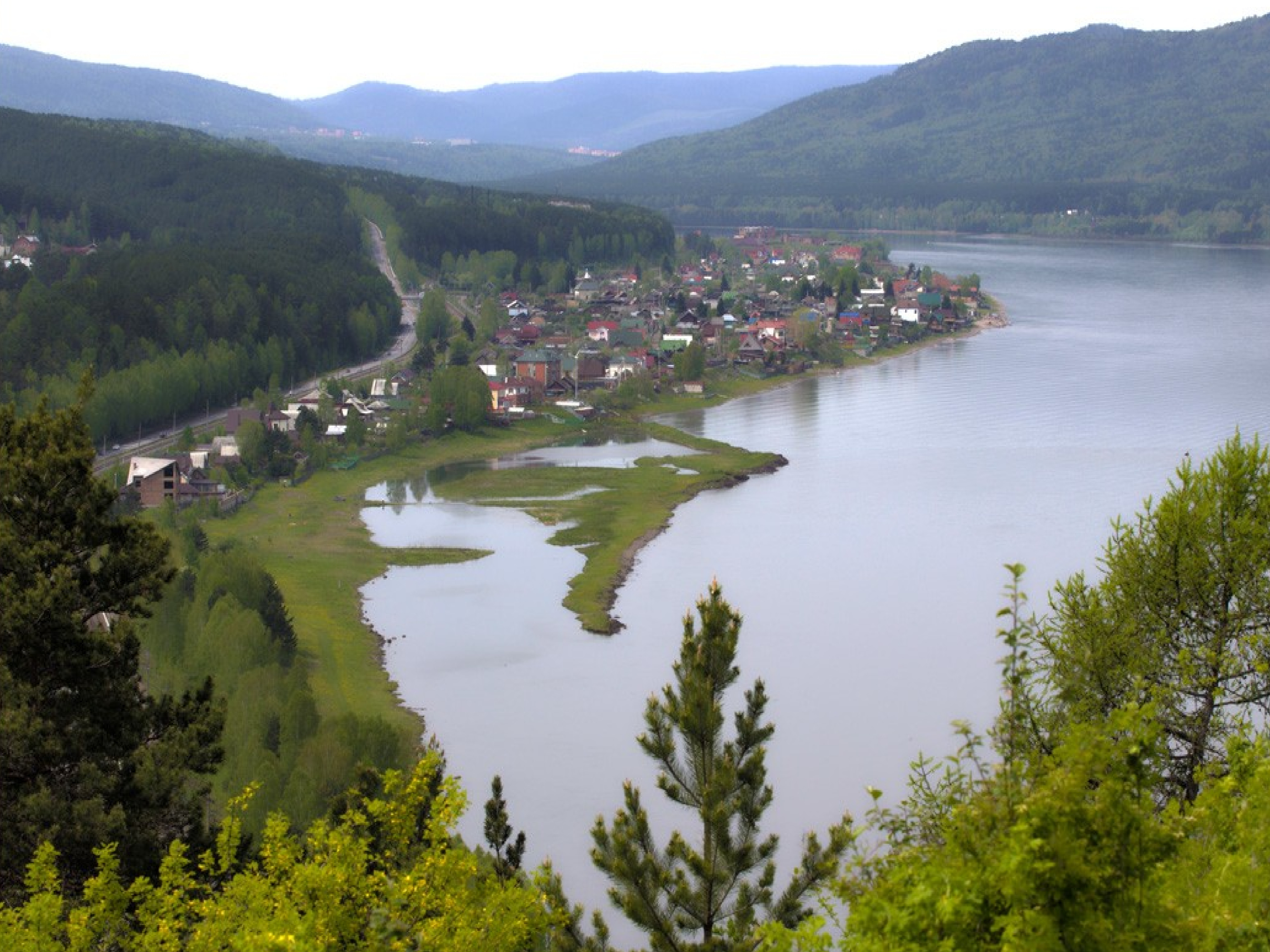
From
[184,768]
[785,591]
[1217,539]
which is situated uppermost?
[1217,539]

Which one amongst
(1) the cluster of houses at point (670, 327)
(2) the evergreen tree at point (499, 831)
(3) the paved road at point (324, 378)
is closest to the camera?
(2) the evergreen tree at point (499, 831)

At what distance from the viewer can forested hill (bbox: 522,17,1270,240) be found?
242 feet

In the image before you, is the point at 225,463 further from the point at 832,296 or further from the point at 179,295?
the point at 832,296

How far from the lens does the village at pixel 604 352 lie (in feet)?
65.1

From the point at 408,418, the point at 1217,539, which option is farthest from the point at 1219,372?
the point at 1217,539

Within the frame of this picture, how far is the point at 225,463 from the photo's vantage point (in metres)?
19.3

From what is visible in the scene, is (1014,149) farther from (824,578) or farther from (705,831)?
(705,831)

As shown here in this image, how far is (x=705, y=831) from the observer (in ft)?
16.2

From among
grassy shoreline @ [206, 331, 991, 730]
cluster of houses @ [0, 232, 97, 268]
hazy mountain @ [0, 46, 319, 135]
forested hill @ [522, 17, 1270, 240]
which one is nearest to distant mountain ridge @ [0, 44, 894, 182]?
hazy mountain @ [0, 46, 319, 135]

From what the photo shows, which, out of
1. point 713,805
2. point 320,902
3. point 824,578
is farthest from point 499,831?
point 824,578

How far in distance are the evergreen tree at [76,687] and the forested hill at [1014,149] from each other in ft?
222

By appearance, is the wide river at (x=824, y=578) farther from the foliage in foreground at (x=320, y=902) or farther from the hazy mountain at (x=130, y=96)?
the hazy mountain at (x=130, y=96)

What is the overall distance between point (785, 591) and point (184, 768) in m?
9.97

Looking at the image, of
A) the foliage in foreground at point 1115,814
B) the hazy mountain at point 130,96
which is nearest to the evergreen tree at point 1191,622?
the foliage in foreground at point 1115,814
